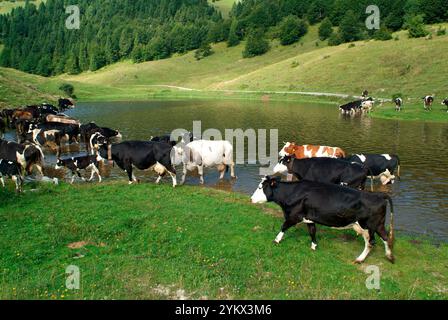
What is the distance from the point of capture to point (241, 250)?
11828mm

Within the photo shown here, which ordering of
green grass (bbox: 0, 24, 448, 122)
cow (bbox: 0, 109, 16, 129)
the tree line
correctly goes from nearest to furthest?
cow (bbox: 0, 109, 16, 129), green grass (bbox: 0, 24, 448, 122), the tree line

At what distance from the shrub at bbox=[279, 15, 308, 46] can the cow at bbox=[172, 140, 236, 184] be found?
396 feet

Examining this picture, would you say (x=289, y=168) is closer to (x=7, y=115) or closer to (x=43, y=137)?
(x=43, y=137)

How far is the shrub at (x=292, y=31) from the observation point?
134 m

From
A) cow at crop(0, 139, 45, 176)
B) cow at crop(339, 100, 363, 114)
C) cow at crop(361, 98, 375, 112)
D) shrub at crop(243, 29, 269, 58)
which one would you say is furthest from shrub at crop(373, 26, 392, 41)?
cow at crop(0, 139, 45, 176)

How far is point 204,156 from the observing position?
2116cm

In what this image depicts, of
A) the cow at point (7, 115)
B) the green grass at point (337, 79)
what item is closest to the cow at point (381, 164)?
the green grass at point (337, 79)

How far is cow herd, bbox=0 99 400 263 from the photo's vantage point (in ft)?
37.8

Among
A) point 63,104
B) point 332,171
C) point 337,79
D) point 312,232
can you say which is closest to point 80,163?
point 332,171

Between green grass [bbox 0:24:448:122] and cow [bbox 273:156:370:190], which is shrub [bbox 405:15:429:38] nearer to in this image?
green grass [bbox 0:24:448:122]

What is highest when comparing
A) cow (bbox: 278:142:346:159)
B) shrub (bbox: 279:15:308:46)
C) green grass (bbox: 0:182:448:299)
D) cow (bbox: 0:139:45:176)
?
shrub (bbox: 279:15:308:46)

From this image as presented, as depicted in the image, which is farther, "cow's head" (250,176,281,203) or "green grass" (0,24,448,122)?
"green grass" (0,24,448,122)

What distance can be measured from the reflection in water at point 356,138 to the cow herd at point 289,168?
1278 millimetres

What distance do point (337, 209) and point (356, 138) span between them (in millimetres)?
22789
